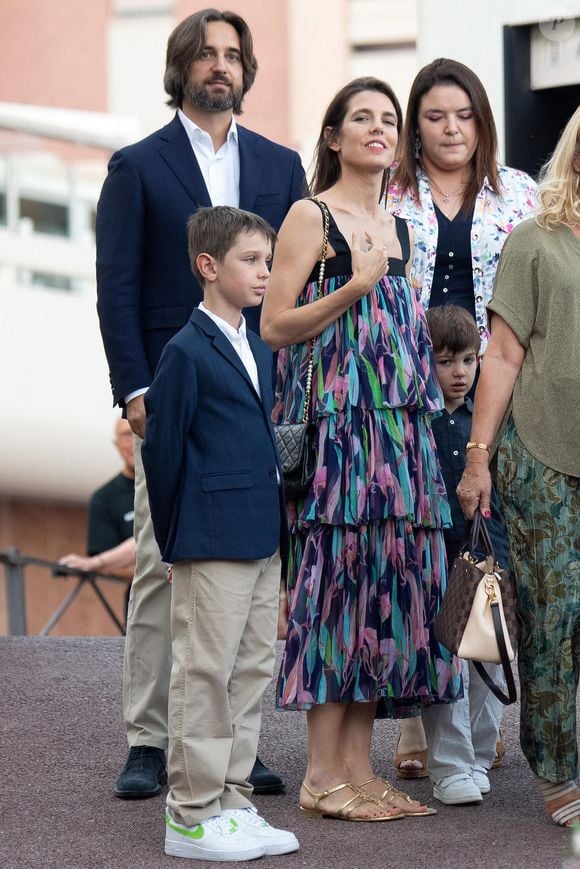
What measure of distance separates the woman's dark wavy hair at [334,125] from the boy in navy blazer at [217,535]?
595mm

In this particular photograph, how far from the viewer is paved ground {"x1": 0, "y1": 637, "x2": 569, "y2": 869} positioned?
399cm

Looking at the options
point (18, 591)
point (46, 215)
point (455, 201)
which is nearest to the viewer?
point (455, 201)

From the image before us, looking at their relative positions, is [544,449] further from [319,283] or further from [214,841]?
[214,841]

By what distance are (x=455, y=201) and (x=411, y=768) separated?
175 cm

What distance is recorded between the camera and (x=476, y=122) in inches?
193

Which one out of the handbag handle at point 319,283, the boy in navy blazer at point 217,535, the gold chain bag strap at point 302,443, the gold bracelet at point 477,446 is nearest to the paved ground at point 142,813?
the boy in navy blazer at point 217,535

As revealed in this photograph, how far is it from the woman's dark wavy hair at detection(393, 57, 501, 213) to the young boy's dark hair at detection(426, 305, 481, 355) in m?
0.38

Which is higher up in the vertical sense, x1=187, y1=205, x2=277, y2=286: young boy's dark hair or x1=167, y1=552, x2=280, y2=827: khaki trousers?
x1=187, y1=205, x2=277, y2=286: young boy's dark hair

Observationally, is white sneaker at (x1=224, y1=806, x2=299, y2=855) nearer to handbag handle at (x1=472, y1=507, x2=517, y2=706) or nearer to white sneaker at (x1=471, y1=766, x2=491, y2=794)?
handbag handle at (x1=472, y1=507, x2=517, y2=706)

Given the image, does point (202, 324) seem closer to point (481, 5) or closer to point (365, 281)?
point (365, 281)

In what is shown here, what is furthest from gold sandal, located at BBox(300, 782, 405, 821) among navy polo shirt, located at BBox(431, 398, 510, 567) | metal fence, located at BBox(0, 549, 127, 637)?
metal fence, located at BBox(0, 549, 127, 637)

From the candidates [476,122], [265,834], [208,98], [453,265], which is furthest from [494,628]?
[208,98]

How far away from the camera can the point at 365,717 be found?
4438 millimetres

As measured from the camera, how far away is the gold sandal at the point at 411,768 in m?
4.96
